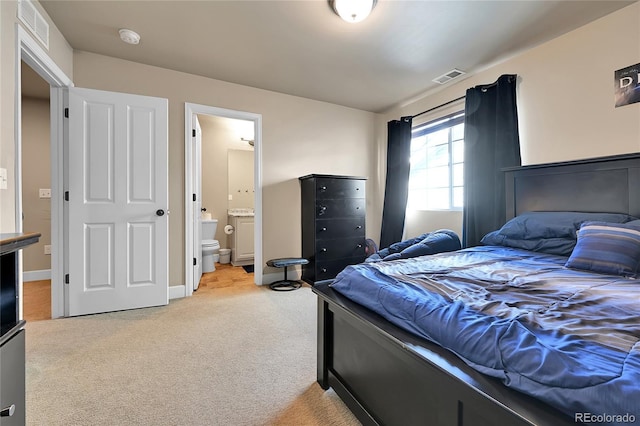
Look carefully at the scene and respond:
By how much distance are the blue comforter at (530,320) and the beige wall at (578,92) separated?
138 centimetres

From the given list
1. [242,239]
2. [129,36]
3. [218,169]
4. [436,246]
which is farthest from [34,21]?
[436,246]

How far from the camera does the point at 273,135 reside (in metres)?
3.63

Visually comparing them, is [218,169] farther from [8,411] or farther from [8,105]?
[8,411]

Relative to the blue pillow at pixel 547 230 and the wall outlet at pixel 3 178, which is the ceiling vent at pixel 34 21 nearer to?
the wall outlet at pixel 3 178

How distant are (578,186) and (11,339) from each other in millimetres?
3451

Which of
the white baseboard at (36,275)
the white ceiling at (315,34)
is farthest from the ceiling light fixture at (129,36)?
the white baseboard at (36,275)

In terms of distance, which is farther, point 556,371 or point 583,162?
point 583,162

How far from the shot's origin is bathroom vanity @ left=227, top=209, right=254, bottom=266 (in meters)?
4.80

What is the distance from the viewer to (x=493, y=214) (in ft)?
9.53

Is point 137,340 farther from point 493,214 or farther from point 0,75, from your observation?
point 493,214

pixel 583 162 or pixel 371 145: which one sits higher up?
pixel 371 145

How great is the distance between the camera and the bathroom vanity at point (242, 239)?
4.80 meters

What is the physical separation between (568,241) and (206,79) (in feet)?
12.4

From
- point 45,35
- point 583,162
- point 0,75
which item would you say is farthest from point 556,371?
point 45,35
